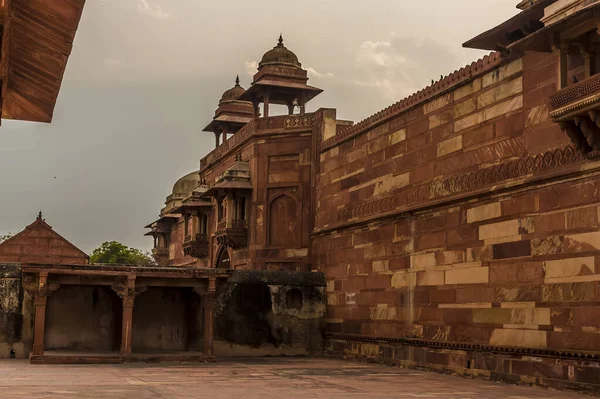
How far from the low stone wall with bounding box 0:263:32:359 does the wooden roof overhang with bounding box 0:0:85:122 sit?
11171 mm

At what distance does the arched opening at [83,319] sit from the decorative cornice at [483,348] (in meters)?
5.10

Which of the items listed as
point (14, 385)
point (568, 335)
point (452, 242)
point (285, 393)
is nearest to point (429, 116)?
point (452, 242)

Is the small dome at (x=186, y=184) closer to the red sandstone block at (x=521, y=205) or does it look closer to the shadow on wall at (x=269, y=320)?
the shadow on wall at (x=269, y=320)

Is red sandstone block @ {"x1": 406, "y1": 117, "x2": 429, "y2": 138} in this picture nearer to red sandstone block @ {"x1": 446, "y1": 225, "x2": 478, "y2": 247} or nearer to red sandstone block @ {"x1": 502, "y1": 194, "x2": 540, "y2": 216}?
red sandstone block @ {"x1": 446, "y1": 225, "x2": 478, "y2": 247}

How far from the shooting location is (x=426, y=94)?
15.8 m

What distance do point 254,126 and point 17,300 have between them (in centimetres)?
801

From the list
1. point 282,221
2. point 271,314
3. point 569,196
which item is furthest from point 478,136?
point 282,221

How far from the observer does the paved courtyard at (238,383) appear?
415 inches

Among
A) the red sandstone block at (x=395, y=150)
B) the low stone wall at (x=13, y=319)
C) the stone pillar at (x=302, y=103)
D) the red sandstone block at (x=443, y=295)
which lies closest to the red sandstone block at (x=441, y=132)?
the red sandstone block at (x=395, y=150)

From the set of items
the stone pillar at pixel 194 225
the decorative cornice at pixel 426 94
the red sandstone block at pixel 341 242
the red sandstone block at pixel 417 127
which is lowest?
the red sandstone block at pixel 341 242

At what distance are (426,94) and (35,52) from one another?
1119 cm

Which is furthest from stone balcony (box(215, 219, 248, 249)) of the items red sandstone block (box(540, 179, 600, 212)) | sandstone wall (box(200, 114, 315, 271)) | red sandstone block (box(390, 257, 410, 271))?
red sandstone block (box(540, 179, 600, 212))

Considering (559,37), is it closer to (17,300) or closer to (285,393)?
(285,393)

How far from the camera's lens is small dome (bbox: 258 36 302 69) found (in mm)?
24531
